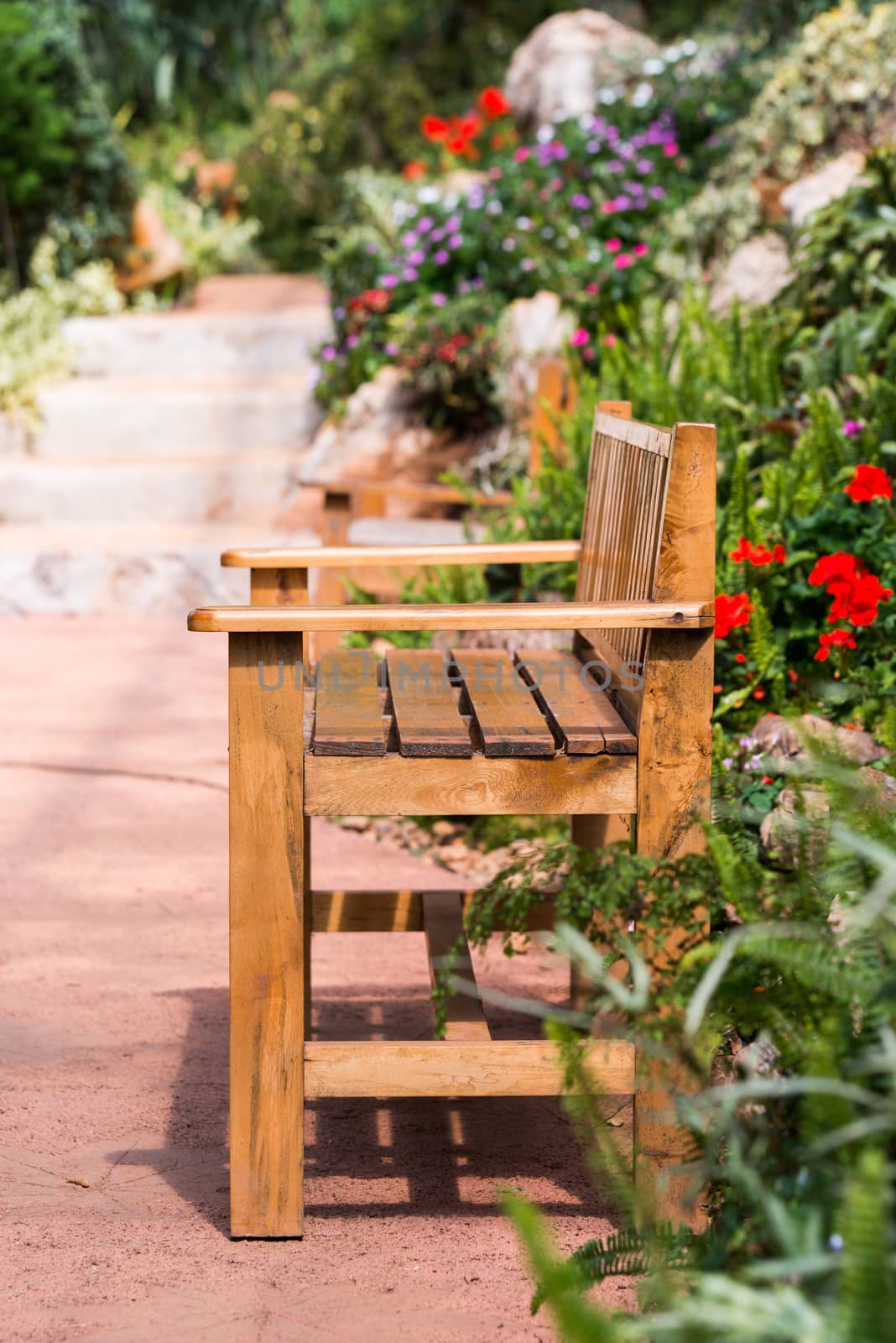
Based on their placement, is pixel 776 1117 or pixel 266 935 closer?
pixel 776 1117

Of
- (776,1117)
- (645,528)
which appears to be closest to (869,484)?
(645,528)

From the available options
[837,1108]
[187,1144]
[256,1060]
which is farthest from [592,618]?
[187,1144]

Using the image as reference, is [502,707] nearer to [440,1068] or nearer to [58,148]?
[440,1068]

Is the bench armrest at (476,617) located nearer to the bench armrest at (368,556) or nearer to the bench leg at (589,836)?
the bench armrest at (368,556)

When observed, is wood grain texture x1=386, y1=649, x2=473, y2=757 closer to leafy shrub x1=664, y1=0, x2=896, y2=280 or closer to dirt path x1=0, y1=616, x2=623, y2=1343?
dirt path x1=0, y1=616, x2=623, y2=1343

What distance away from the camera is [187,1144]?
2525 mm

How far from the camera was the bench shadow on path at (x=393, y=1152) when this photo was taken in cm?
234

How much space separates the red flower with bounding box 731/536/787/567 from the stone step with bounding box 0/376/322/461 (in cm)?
583

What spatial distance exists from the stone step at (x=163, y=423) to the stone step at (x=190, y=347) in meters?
0.51

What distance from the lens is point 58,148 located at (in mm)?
10156

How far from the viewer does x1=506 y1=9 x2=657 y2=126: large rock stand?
9.84 meters

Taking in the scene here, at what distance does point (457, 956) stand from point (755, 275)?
4551 millimetres

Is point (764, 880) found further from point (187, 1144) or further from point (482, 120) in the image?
point (482, 120)

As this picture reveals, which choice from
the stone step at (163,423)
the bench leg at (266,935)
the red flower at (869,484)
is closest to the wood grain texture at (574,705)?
the bench leg at (266,935)
